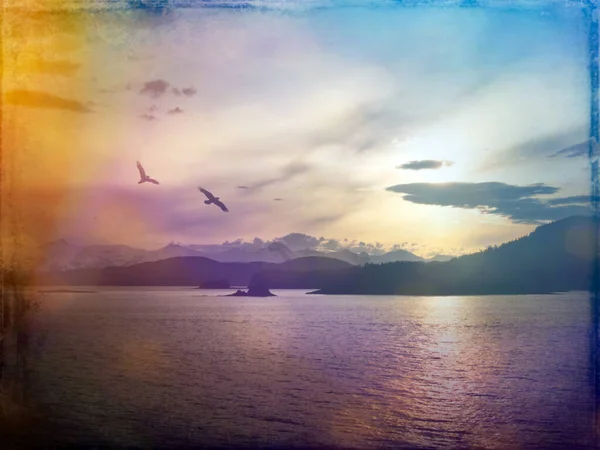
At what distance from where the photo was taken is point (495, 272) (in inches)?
576

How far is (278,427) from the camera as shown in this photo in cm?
675

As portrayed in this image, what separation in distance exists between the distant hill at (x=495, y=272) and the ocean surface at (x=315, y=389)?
914 mm

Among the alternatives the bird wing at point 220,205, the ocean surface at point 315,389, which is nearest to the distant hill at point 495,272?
the ocean surface at point 315,389

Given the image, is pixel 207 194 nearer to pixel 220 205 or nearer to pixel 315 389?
pixel 220 205

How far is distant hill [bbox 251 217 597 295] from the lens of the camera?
7.82 meters

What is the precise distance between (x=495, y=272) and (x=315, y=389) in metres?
8.44

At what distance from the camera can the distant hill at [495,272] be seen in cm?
782

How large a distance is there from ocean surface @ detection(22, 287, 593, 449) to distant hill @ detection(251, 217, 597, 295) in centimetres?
91

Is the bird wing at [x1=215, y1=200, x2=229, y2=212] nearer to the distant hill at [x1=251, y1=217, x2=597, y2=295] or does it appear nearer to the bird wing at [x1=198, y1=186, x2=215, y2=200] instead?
the bird wing at [x1=198, y1=186, x2=215, y2=200]

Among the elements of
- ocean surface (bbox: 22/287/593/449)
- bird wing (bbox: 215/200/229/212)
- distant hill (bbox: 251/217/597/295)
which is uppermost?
bird wing (bbox: 215/200/229/212)

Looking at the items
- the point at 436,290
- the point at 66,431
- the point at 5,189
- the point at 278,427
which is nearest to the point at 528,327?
the point at 436,290

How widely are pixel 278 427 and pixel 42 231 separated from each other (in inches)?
188

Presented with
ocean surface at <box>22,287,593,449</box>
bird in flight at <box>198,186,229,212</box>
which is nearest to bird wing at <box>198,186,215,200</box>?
bird in flight at <box>198,186,229,212</box>

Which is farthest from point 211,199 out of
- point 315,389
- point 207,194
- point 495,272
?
point 495,272
